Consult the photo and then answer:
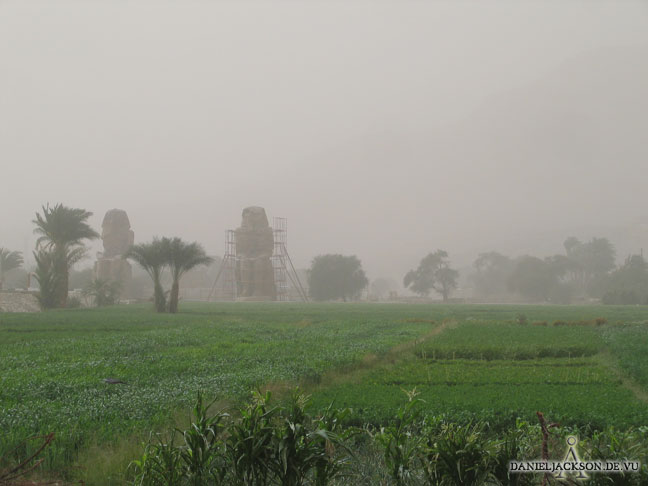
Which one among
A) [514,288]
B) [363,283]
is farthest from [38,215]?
[514,288]

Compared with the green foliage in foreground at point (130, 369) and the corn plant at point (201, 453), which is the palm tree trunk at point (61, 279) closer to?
the green foliage in foreground at point (130, 369)

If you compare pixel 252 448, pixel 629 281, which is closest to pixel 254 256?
pixel 629 281

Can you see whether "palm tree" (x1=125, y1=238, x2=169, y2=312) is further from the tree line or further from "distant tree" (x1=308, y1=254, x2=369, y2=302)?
"distant tree" (x1=308, y1=254, x2=369, y2=302)

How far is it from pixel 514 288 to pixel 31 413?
109650mm

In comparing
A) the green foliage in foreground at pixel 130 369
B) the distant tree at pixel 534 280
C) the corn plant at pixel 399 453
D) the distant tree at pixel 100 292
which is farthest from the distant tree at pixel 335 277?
the corn plant at pixel 399 453

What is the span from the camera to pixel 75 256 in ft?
170

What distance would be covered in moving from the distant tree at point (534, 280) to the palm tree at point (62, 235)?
8576cm

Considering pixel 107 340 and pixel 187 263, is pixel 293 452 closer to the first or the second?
pixel 107 340

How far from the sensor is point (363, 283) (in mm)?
105250

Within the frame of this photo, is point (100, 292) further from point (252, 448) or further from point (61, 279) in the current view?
point (252, 448)

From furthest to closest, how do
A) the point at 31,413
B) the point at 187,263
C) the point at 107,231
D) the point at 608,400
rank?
the point at 107,231, the point at 187,263, the point at 608,400, the point at 31,413

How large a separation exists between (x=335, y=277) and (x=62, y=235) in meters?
60.1

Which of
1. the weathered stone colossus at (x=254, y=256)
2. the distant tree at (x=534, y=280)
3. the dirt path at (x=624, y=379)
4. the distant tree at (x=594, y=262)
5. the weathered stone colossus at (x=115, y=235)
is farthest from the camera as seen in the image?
the distant tree at (x=594, y=262)

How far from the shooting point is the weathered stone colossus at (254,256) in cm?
9375
